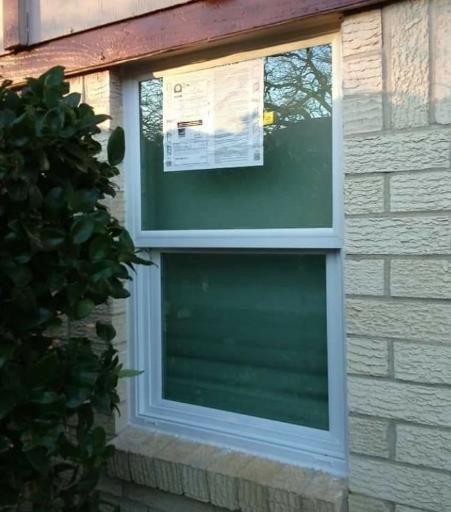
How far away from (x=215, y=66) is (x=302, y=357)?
118 centimetres

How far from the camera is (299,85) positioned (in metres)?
2.12

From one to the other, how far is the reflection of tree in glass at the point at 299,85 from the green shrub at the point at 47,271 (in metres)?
0.64

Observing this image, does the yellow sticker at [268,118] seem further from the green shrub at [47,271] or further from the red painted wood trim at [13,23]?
the red painted wood trim at [13,23]

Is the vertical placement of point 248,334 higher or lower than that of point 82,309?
lower

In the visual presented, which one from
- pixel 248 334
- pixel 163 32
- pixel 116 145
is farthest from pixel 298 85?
pixel 248 334

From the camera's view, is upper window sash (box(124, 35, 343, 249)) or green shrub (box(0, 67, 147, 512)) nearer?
green shrub (box(0, 67, 147, 512))

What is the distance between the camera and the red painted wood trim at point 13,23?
2.56m

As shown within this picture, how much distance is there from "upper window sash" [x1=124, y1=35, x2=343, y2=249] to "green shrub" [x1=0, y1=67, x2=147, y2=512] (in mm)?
447

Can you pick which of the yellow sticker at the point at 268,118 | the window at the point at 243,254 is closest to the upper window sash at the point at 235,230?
the window at the point at 243,254

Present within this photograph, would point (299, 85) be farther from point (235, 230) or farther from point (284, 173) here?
point (235, 230)

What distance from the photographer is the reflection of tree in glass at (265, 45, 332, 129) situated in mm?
2068

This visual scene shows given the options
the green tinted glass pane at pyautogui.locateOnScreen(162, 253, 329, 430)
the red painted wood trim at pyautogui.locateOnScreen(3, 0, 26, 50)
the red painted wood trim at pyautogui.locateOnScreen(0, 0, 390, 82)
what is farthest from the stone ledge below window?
the red painted wood trim at pyautogui.locateOnScreen(3, 0, 26, 50)

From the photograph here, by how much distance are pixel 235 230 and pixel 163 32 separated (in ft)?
2.69

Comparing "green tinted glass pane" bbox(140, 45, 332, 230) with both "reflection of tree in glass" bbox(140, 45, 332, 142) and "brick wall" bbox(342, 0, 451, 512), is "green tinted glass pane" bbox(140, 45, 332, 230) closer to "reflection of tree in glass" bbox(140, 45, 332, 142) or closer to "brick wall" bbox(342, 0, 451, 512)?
"reflection of tree in glass" bbox(140, 45, 332, 142)
